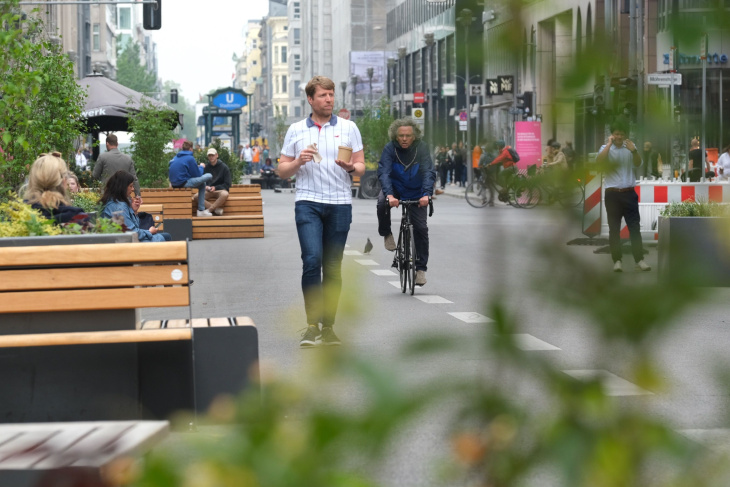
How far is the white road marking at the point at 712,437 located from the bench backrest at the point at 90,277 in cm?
472

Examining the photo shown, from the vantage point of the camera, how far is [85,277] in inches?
241

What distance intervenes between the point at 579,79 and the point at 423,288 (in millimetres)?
11411

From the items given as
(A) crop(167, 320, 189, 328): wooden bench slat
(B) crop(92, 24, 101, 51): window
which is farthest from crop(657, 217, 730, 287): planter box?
(B) crop(92, 24, 101, 51): window

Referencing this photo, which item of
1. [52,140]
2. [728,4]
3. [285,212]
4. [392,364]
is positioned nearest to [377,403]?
[392,364]

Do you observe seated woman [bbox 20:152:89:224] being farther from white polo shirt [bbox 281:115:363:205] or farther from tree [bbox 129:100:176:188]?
tree [bbox 129:100:176:188]

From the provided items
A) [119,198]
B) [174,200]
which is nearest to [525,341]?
[119,198]

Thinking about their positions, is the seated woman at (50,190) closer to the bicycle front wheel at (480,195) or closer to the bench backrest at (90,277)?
the bench backrest at (90,277)

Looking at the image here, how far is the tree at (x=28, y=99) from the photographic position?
35.6 ft

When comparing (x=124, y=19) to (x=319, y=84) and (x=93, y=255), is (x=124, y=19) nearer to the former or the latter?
(x=319, y=84)

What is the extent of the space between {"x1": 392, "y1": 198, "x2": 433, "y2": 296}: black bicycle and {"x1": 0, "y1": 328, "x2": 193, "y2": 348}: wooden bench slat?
6.12 metres

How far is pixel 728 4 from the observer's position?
127cm

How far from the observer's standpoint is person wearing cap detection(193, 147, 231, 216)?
76.1 feet

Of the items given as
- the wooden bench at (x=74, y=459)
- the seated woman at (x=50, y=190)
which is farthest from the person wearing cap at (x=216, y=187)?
the wooden bench at (x=74, y=459)

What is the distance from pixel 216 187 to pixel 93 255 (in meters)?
17.6
